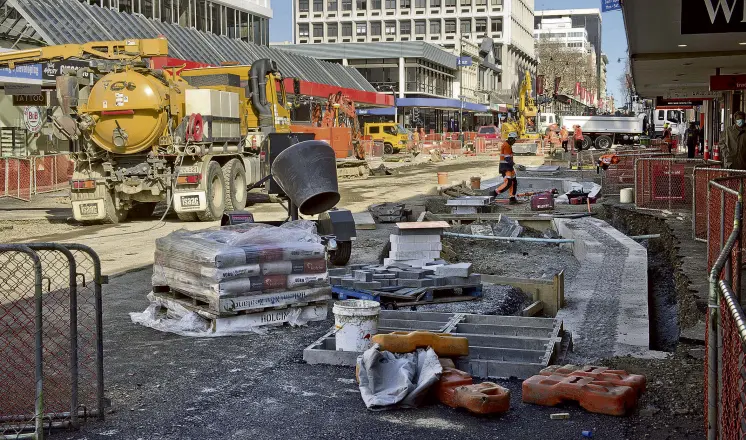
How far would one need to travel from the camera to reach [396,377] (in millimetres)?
6508

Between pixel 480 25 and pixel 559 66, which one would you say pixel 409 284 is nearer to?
pixel 480 25

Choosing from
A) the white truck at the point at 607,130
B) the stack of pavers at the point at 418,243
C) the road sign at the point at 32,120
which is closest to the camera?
the stack of pavers at the point at 418,243

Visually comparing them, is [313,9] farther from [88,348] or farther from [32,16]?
[88,348]

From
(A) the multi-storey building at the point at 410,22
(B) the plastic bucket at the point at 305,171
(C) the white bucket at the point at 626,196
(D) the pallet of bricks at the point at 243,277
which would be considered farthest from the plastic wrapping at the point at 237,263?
(A) the multi-storey building at the point at 410,22

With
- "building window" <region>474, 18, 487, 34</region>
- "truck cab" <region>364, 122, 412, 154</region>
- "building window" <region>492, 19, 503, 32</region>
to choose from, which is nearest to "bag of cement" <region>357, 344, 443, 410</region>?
"truck cab" <region>364, 122, 412, 154</region>

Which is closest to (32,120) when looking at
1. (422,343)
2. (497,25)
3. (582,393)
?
(422,343)

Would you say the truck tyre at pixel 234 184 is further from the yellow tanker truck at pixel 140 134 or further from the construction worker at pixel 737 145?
the construction worker at pixel 737 145

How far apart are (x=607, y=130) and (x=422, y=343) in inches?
2204

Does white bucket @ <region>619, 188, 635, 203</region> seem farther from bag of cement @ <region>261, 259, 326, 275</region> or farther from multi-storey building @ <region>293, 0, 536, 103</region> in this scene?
multi-storey building @ <region>293, 0, 536, 103</region>

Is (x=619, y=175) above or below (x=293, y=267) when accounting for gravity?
above

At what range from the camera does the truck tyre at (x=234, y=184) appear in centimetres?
1941

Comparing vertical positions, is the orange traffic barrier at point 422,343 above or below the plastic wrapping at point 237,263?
below

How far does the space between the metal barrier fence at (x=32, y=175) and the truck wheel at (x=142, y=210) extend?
4894 mm

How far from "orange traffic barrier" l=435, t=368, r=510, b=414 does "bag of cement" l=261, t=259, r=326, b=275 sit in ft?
8.37
